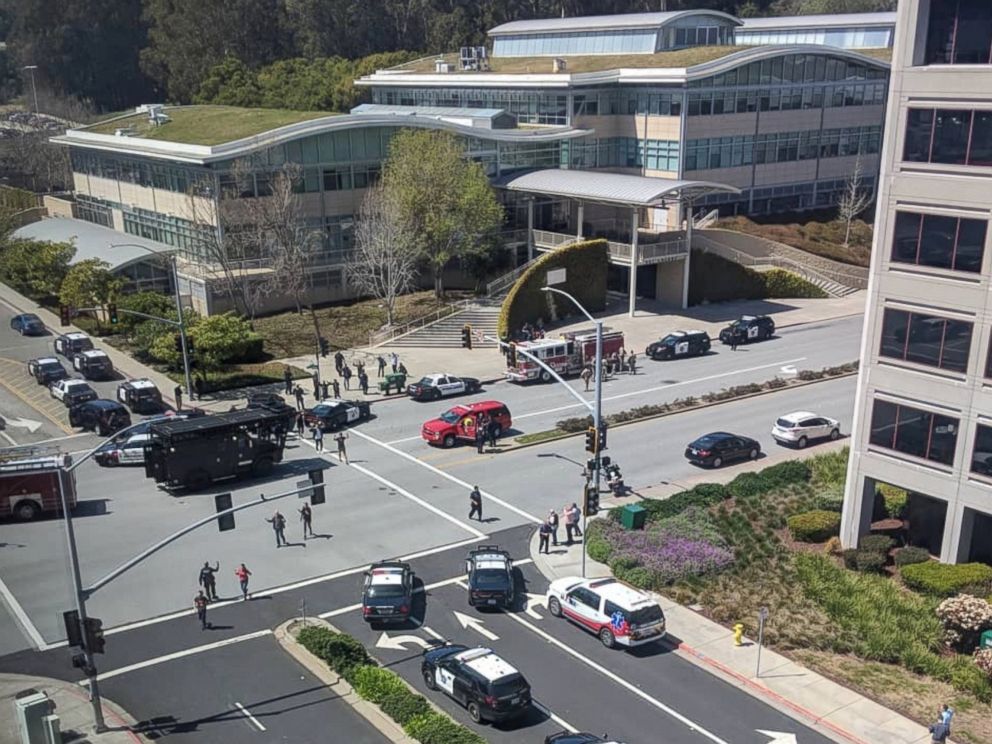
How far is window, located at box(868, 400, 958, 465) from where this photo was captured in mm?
31391

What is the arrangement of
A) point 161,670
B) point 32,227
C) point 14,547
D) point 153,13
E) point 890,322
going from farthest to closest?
point 153,13 → point 32,227 → point 14,547 → point 890,322 → point 161,670

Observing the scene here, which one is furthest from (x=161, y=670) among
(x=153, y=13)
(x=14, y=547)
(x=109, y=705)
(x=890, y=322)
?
(x=153, y=13)

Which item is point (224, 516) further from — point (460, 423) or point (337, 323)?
point (337, 323)

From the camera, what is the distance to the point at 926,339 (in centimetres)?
3155

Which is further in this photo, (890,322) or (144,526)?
(144,526)

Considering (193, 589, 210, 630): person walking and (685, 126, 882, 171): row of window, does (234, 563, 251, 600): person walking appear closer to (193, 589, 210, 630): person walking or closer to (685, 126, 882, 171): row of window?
(193, 589, 210, 630): person walking

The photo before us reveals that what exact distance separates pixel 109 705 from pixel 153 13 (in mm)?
133849

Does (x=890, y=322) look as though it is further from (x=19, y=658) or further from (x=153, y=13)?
(x=153, y=13)

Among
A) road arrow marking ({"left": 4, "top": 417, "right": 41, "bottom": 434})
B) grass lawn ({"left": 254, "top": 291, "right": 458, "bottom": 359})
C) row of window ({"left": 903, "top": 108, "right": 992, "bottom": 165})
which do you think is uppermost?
row of window ({"left": 903, "top": 108, "right": 992, "bottom": 165})

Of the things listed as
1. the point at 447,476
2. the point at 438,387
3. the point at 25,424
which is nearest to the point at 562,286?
the point at 438,387

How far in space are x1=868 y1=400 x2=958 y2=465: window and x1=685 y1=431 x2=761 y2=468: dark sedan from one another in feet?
32.2

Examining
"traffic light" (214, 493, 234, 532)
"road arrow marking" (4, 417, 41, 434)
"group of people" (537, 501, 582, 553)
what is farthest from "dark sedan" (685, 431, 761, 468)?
"road arrow marking" (4, 417, 41, 434)

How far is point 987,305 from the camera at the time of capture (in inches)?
1165

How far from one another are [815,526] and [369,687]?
17660 millimetres
